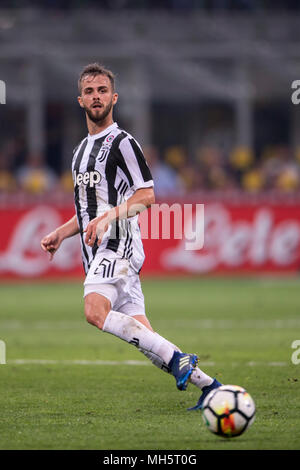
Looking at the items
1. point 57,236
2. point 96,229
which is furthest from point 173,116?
point 96,229

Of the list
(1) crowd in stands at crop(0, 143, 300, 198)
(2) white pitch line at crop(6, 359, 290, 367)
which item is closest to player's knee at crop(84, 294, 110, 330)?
(2) white pitch line at crop(6, 359, 290, 367)

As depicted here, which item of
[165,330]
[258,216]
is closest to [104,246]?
[165,330]

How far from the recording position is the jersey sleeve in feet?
21.6

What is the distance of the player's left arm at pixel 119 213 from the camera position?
20.5ft

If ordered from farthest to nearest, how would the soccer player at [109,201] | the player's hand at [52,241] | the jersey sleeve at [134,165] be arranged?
the player's hand at [52,241], the jersey sleeve at [134,165], the soccer player at [109,201]

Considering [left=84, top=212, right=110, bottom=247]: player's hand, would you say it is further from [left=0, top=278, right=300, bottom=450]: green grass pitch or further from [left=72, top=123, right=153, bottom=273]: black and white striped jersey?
[left=0, top=278, right=300, bottom=450]: green grass pitch

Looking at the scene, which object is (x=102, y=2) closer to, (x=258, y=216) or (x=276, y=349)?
(x=258, y=216)

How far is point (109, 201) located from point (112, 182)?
0.13 meters

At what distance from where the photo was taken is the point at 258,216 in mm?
19391

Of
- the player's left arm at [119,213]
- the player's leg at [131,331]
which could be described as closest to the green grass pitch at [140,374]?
the player's leg at [131,331]

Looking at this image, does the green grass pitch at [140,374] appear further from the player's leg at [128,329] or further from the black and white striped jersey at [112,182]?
the black and white striped jersey at [112,182]

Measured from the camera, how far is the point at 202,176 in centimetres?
2156

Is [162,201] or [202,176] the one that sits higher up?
[202,176]

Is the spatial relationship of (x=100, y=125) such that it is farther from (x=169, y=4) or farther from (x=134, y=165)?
(x=169, y=4)
